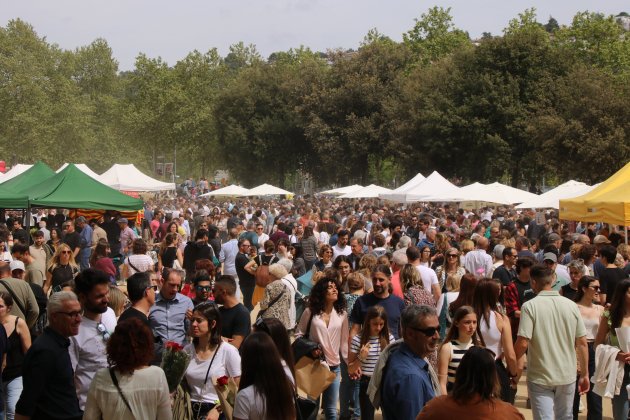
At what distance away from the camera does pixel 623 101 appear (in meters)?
39.0

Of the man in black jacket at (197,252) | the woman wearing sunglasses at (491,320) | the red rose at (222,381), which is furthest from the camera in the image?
the man in black jacket at (197,252)

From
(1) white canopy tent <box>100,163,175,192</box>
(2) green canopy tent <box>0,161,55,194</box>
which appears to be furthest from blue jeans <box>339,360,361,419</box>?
(1) white canopy tent <box>100,163,175,192</box>

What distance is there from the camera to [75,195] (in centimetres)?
1858

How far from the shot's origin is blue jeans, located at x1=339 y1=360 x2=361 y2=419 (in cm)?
838

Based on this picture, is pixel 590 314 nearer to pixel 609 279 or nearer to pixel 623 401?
pixel 623 401

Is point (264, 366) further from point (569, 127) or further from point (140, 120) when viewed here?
point (140, 120)

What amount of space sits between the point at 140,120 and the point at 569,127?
5321 cm

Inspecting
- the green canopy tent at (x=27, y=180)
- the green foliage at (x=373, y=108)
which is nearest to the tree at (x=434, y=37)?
the green foliage at (x=373, y=108)

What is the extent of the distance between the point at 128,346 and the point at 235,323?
248 cm

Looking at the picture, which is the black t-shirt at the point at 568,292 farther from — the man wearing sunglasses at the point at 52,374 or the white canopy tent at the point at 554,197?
the white canopy tent at the point at 554,197

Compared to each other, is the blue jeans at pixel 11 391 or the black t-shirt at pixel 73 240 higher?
the black t-shirt at pixel 73 240

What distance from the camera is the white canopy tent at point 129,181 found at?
30.8 meters

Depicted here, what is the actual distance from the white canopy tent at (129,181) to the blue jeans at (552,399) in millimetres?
24666

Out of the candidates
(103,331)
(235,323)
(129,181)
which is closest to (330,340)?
(235,323)
